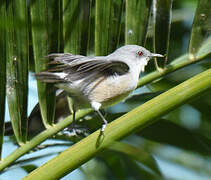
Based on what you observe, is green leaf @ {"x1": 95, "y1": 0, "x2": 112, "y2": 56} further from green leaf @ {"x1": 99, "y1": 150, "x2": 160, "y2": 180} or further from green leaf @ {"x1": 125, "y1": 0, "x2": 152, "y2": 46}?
green leaf @ {"x1": 99, "y1": 150, "x2": 160, "y2": 180}

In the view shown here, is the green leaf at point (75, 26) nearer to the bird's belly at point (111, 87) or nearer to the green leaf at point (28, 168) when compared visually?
the bird's belly at point (111, 87)

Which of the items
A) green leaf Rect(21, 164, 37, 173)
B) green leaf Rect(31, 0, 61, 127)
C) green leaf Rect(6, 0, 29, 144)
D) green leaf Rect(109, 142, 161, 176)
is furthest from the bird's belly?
green leaf Rect(21, 164, 37, 173)

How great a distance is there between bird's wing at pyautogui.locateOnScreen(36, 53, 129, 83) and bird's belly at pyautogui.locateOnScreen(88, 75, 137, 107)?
0.12 meters

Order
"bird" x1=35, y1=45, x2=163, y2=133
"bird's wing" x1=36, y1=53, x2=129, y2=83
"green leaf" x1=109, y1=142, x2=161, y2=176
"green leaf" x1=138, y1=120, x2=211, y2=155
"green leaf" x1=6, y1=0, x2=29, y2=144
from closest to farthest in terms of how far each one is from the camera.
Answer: "green leaf" x1=109, y1=142, x2=161, y2=176 < "bird's wing" x1=36, y1=53, x2=129, y2=83 < "bird" x1=35, y1=45, x2=163, y2=133 < "green leaf" x1=138, y1=120, x2=211, y2=155 < "green leaf" x1=6, y1=0, x2=29, y2=144

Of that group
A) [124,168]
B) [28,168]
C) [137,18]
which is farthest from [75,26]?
[28,168]

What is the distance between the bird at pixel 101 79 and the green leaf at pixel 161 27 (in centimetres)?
8

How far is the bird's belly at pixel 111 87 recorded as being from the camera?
7.20ft

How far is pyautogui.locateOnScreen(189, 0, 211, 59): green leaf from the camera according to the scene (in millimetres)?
2307

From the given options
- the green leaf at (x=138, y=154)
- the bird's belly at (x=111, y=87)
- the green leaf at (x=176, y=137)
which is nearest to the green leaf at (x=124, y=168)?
the green leaf at (x=138, y=154)

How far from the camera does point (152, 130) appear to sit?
7.67 feet

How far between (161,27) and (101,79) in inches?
21.0

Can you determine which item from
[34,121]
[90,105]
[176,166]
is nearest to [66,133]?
[34,121]

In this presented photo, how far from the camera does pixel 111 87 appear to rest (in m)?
2.21

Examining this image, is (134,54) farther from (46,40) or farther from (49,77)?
(49,77)
